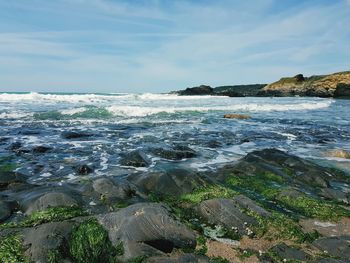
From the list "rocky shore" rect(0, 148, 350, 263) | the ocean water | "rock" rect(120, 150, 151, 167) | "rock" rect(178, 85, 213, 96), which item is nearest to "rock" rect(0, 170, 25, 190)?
"rocky shore" rect(0, 148, 350, 263)

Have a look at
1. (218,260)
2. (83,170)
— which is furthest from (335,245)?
(83,170)

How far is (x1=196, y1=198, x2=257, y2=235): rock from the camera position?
691cm

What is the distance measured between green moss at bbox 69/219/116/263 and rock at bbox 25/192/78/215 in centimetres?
170

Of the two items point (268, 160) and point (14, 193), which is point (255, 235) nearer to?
point (14, 193)

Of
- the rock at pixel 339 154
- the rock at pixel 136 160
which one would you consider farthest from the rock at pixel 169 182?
the rock at pixel 339 154

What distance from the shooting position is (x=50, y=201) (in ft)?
24.7

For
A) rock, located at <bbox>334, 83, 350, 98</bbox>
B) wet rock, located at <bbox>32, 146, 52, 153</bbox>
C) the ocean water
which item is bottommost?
rock, located at <bbox>334, 83, 350, 98</bbox>

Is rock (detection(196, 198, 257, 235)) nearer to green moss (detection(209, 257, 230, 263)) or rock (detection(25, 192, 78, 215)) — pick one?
green moss (detection(209, 257, 230, 263))

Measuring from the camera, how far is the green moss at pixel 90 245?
17.9 feet

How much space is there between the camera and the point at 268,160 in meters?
12.9

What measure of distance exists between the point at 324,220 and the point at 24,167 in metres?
9.46

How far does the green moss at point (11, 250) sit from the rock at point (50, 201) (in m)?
1.63

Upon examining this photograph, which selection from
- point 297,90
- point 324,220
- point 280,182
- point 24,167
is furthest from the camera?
point 297,90

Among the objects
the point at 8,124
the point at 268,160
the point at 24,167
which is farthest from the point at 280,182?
the point at 8,124
